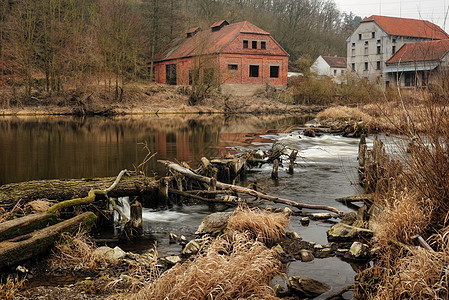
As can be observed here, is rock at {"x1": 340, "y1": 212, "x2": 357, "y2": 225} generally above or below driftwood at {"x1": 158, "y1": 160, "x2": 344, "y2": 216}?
below

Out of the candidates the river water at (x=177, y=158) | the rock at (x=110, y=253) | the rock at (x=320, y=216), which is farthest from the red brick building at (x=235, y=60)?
the rock at (x=110, y=253)

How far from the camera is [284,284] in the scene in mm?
6766

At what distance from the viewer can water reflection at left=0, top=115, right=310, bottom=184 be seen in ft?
56.4

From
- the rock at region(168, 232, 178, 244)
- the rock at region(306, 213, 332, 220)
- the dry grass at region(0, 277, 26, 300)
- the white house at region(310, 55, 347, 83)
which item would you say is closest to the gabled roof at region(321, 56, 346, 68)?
the white house at region(310, 55, 347, 83)

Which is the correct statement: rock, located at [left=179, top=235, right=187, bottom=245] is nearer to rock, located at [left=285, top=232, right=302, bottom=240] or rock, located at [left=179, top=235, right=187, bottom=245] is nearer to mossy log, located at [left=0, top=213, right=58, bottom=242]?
rock, located at [left=285, top=232, right=302, bottom=240]

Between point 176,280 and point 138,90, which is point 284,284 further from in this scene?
point 138,90

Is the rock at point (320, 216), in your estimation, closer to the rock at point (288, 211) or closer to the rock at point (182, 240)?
the rock at point (288, 211)

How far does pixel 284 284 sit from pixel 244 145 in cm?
1833

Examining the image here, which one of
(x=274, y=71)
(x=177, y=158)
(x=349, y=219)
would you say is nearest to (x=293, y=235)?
(x=349, y=219)

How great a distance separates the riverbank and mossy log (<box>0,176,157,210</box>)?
117ft

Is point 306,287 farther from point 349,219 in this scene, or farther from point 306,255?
point 349,219

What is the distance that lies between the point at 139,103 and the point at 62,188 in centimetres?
4135

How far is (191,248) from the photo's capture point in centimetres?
815

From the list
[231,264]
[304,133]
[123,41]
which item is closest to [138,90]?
[123,41]
